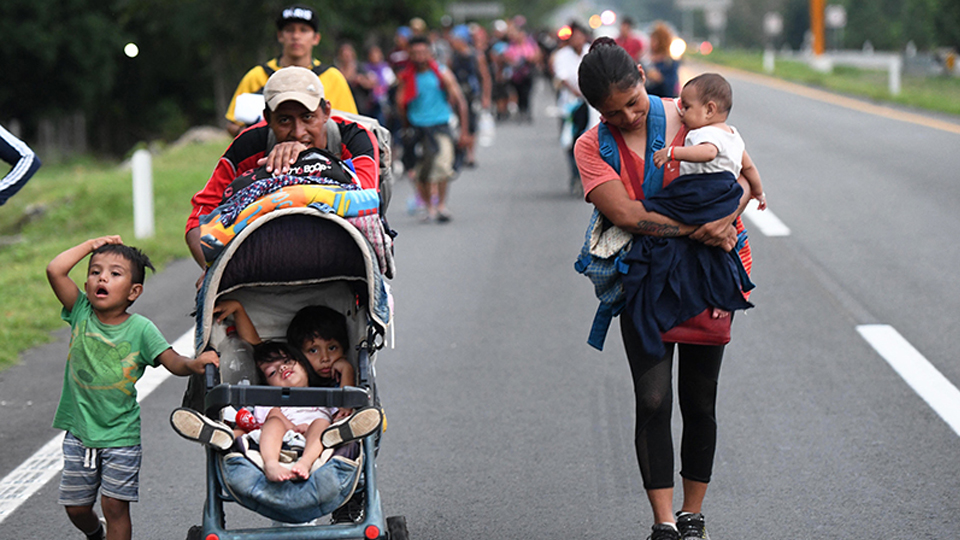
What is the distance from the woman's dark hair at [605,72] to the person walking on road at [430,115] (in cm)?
880

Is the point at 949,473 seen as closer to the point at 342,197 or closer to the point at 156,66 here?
the point at 342,197

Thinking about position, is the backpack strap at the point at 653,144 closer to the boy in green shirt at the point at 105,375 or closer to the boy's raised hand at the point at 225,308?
the boy's raised hand at the point at 225,308

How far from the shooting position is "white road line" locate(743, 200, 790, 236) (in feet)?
38.3

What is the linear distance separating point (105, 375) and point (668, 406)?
1.93 meters

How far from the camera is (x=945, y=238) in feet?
36.1

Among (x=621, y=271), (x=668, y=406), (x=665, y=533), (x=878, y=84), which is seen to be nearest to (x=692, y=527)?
(x=665, y=533)

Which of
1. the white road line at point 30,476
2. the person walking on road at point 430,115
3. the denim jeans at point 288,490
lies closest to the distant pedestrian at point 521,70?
the person walking on road at point 430,115

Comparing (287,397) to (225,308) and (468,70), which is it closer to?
(225,308)

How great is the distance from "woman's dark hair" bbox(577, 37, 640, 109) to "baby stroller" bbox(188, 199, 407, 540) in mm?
920

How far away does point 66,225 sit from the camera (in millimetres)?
15633

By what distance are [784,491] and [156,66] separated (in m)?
41.3

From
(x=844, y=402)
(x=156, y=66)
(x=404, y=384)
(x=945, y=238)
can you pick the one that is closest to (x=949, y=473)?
(x=844, y=402)

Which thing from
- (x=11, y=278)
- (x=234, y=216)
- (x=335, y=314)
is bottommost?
(x=11, y=278)

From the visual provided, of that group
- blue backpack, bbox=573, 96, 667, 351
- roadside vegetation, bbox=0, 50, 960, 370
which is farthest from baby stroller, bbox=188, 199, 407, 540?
roadside vegetation, bbox=0, 50, 960, 370
